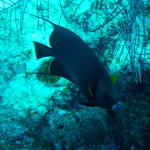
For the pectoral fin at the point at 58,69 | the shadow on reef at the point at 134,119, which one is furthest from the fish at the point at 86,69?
the shadow on reef at the point at 134,119

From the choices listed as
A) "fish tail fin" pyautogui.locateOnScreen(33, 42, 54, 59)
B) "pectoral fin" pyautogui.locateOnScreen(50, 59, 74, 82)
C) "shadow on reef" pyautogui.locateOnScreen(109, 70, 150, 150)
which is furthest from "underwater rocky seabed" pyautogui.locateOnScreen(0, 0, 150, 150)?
"fish tail fin" pyautogui.locateOnScreen(33, 42, 54, 59)

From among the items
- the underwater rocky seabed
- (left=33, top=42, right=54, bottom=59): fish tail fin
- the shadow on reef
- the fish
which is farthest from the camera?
the underwater rocky seabed

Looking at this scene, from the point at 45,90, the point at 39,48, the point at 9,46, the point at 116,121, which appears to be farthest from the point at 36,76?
the point at 116,121

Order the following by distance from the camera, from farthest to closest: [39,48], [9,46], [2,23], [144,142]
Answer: [2,23] < [9,46] < [144,142] < [39,48]

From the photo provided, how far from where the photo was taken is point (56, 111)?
2227mm

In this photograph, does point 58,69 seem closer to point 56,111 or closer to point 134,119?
point 56,111

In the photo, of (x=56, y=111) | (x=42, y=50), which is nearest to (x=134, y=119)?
(x=56, y=111)

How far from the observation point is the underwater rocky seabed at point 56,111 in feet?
6.39

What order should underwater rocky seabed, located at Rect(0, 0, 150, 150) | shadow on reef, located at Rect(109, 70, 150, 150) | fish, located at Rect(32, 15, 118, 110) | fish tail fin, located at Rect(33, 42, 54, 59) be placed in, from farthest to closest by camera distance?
1. underwater rocky seabed, located at Rect(0, 0, 150, 150)
2. shadow on reef, located at Rect(109, 70, 150, 150)
3. fish tail fin, located at Rect(33, 42, 54, 59)
4. fish, located at Rect(32, 15, 118, 110)

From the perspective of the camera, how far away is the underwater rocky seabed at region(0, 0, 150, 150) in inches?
76.7

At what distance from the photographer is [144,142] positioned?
1812 millimetres

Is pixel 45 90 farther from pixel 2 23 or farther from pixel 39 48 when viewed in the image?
pixel 2 23

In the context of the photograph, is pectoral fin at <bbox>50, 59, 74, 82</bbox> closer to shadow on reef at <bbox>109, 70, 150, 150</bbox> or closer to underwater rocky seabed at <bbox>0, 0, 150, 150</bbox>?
underwater rocky seabed at <bbox>0, 0, 150, 150</bbox>

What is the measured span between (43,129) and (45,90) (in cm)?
52
